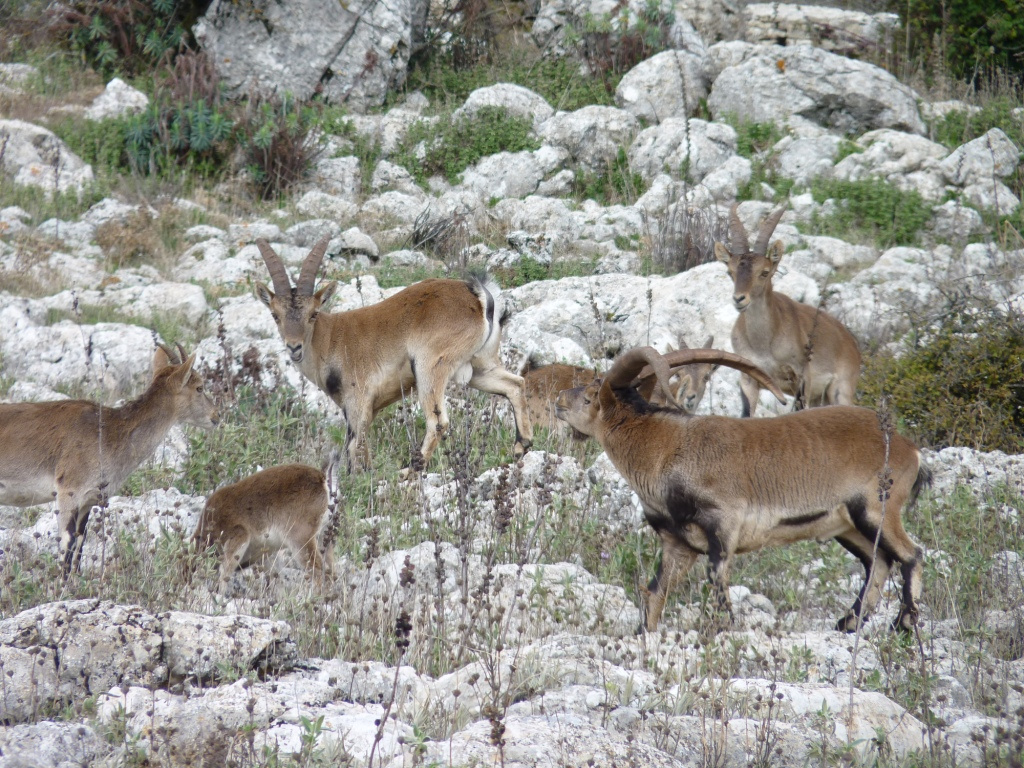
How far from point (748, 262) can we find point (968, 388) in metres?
2.30

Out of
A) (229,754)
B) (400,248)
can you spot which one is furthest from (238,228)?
(229,754)

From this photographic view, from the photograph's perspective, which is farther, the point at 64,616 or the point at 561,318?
the point at 561,318

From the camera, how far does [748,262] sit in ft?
35.0

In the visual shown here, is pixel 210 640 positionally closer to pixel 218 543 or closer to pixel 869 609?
pixel 218 543

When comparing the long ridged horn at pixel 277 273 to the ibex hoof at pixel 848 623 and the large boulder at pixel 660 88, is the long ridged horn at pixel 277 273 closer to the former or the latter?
the ibex hoof at pixel 848 623

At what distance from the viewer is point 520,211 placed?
1470 centimetres

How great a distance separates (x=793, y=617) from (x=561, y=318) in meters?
5.69

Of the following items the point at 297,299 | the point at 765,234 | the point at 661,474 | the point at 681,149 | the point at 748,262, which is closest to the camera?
the point at 661,474

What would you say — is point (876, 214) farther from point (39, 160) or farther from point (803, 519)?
point (39, 160)

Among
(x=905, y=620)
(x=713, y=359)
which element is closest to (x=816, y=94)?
(x=713, y=359)

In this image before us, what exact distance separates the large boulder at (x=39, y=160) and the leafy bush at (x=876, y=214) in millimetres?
9754

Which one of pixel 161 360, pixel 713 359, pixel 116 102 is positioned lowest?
pixel 116 102

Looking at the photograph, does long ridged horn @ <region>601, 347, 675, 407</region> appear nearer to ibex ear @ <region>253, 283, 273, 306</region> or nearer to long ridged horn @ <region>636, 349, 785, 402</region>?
long ridged horn @ <region>636, 349, 785, 402</region>

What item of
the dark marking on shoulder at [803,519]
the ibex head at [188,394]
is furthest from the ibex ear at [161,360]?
the dark marking on shoulder at [803,519]
